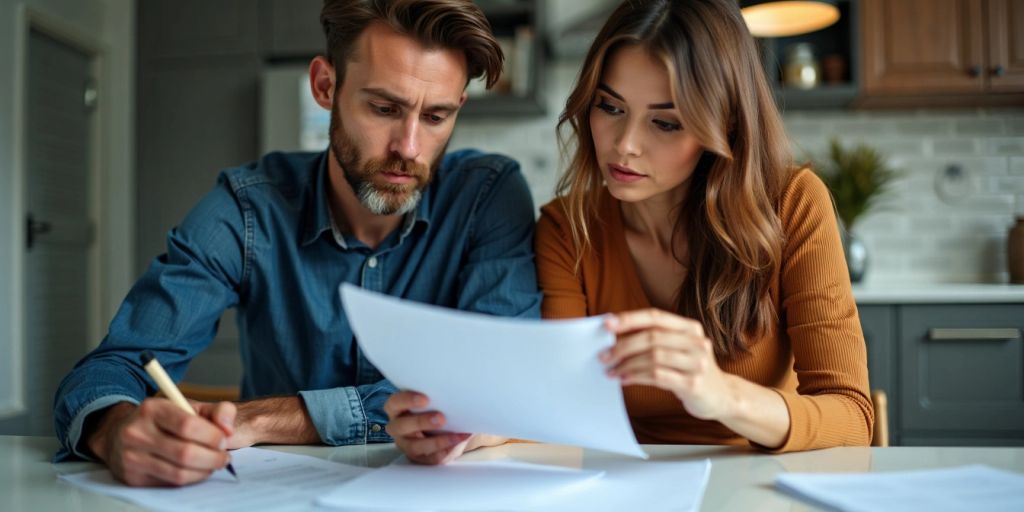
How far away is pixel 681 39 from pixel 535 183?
2.59 m

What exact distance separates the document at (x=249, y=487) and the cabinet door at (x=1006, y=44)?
319 cm

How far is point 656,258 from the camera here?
156cm

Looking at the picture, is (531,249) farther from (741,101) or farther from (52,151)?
(52,151)

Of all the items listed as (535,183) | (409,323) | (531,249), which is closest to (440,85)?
(531,249)

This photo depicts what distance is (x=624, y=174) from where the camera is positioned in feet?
4.55

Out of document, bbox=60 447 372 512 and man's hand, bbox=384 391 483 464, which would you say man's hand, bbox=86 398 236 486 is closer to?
document, bbox=60 447 372 512

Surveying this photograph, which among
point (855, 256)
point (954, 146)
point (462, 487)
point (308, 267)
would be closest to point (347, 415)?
point (462, 487)

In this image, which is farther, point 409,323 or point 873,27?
point 873,27

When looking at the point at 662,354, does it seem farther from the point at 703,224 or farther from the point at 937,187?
the point at 937,187

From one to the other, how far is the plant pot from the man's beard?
229cm

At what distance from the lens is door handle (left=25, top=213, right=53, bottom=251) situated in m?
3.80

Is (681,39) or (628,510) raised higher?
(681,39)

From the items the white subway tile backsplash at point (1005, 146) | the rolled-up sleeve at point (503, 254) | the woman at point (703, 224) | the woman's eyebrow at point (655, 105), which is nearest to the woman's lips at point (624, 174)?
the woman at point (703, 224)

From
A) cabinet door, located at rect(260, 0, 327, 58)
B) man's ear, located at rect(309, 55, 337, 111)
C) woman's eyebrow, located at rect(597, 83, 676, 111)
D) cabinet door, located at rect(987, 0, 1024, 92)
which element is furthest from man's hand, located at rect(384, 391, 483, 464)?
cabinet door, located at rect(260, 0, 327, 58)
